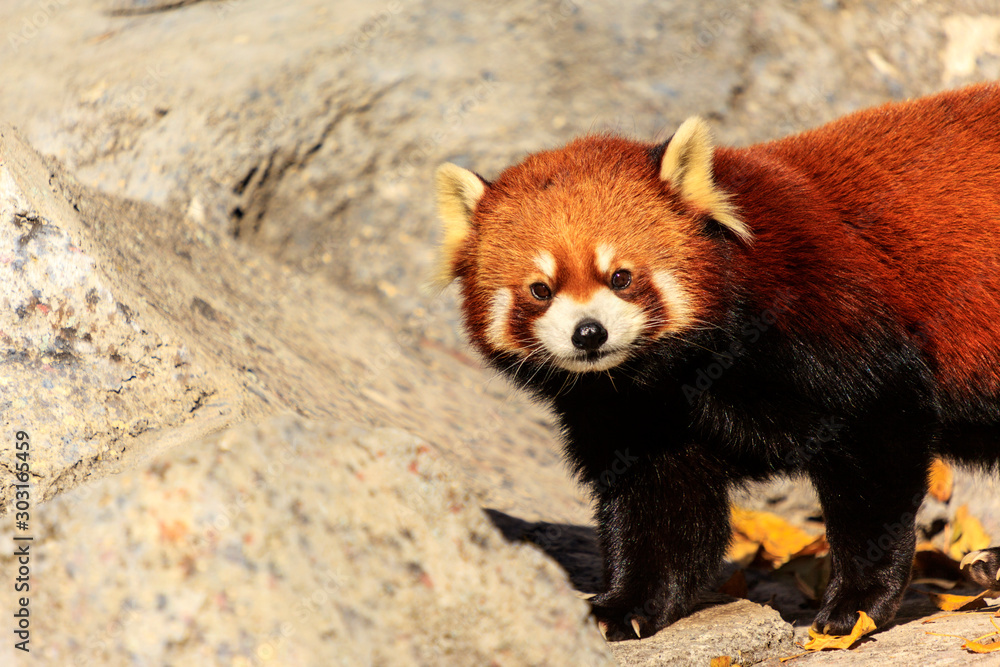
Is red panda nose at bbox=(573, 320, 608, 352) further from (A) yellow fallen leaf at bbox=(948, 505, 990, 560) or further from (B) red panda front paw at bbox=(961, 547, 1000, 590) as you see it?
(A) yellow fallen leaf at bbox=(948, 505, 990, 560)

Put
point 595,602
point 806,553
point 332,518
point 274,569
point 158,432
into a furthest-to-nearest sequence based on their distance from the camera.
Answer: point 806,553 → point 595,602 → point 158,432 → point 332,518 → point 274,569

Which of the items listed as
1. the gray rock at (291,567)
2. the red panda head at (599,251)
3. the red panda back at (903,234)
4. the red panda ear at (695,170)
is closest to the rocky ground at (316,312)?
the gray rock at (291,567)

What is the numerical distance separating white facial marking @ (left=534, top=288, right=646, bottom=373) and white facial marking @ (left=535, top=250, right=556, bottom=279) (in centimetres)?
10

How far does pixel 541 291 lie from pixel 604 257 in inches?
11.8

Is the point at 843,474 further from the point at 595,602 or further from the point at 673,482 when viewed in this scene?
the point at 595,602

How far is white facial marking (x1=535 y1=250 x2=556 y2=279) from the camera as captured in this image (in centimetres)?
354

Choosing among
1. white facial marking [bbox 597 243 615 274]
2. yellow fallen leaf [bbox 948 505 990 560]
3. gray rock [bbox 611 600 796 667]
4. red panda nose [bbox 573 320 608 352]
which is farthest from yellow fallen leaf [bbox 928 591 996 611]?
white facial marking [bbox 597 243 615 274]

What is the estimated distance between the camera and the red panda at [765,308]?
353 centimetres

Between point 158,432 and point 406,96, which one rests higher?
point 406,96

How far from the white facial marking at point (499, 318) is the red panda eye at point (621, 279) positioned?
460 millimetres

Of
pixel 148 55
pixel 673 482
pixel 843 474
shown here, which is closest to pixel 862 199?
pixel 843 474

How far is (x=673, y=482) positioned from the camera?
4035 millimetres

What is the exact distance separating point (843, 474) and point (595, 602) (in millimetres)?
1252

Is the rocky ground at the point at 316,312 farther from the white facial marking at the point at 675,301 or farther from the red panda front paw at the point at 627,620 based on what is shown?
the white facial marking at the point at 675,301
